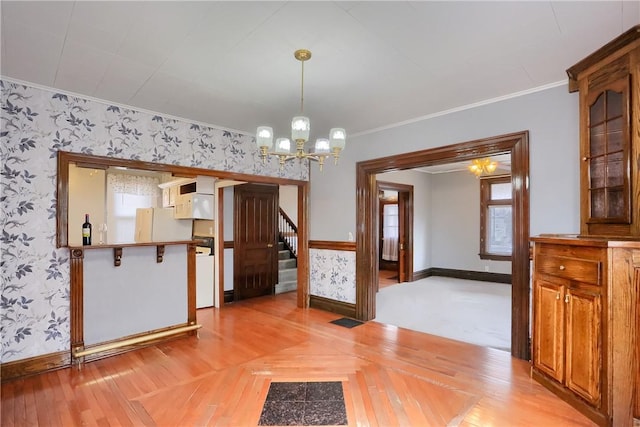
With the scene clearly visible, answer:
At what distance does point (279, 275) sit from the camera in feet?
21.4

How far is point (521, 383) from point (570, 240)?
1323mm

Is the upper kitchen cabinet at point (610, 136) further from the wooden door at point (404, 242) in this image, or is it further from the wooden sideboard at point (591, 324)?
the wooden door at point (404, 242)

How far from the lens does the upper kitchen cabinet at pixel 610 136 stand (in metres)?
2.21

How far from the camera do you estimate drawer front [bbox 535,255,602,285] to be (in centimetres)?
218

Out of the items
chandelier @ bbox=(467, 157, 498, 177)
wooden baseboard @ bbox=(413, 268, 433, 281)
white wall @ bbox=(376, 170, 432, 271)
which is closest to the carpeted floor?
wooden baseboard @ bbox=(413, 268, 433, 281)

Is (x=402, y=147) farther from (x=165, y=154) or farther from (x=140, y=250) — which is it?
(x=140, y=250)

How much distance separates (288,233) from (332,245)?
2551mm

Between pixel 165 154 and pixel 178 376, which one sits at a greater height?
pixel 165 154

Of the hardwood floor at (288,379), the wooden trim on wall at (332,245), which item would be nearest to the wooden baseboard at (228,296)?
the hardwood floor at (288,379)

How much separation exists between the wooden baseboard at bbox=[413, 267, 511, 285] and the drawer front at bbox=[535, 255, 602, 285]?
4.91m

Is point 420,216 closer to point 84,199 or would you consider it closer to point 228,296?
point 228,296

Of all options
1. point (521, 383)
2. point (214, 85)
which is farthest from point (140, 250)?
point (521, 383)

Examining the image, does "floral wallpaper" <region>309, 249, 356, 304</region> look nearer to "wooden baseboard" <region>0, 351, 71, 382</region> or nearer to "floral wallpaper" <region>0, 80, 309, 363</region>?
"floral wallpaper" <region>0, 80, 309, 363</region>

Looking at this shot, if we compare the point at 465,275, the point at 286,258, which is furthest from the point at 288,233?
the point at 465,275
